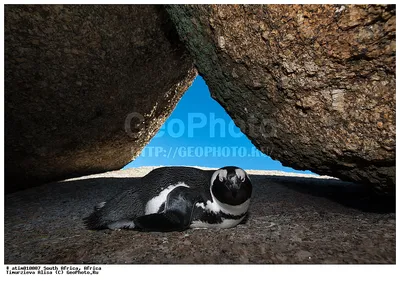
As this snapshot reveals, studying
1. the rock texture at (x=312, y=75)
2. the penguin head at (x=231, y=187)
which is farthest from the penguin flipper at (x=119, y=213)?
the rock texture at (x=312, y=75)

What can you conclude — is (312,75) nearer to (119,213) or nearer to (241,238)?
(241,238)

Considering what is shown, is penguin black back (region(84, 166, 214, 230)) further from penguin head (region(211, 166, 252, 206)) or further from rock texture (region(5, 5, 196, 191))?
rock texture (region(5, 5, 196, 191))

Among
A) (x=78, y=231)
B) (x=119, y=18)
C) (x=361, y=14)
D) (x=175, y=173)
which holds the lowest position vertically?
(x=78, y=231)

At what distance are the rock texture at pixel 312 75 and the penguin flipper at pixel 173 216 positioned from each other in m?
1.06

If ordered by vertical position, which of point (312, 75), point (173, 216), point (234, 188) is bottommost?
point (173, 216)

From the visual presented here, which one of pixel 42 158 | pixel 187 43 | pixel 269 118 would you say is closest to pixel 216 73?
pixel 187 43

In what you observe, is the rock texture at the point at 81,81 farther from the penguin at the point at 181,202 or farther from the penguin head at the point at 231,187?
the penguin head at the point at 231,187

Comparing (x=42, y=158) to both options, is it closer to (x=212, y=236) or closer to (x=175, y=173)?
(x=175, y=173)

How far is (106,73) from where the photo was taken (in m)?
3.56

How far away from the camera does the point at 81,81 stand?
354 centimetres

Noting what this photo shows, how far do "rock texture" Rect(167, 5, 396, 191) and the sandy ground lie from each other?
0.57 metres

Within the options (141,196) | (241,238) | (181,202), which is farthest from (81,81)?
(241,238)

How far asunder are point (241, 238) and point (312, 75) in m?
1.36

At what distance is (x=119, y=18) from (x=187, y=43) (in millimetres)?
832
